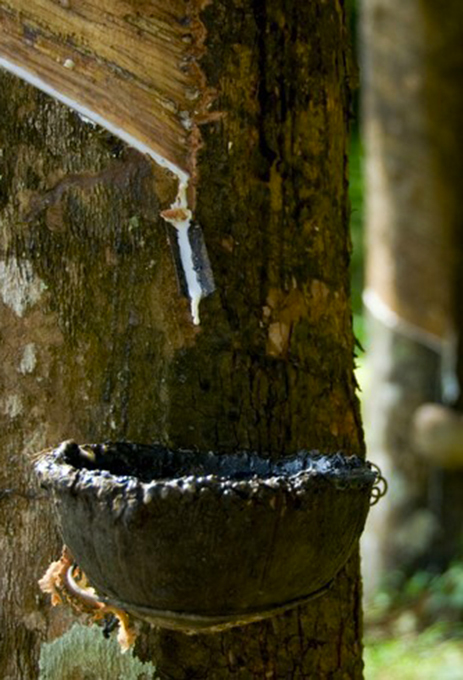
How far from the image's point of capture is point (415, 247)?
20.2 feet

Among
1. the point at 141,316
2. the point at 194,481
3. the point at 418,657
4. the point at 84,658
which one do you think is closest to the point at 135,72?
the point at 141,316

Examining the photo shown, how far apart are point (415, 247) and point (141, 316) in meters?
4.31

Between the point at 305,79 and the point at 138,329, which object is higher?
the point at 305,79

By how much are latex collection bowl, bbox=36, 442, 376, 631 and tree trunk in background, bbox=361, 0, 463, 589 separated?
453cm

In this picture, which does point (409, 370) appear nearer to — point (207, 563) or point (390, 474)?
point (390, 474)

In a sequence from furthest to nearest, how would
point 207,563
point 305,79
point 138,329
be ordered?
1. point 305,79
2. point 138,329
3. point 207,563

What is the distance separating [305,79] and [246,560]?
0.91 meters

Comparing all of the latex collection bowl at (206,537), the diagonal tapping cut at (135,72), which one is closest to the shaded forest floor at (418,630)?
the diagonal tapping cut at (135,72)

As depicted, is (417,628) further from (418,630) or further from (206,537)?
(206,537)

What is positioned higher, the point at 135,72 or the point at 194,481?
the point at 135,72

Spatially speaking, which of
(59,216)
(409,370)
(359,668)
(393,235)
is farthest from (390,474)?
(59,216)

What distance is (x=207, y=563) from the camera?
1601mm

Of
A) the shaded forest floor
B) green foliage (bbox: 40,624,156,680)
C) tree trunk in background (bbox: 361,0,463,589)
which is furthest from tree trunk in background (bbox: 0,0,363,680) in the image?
tree trunk in background (bbox: 361,0,463,589)

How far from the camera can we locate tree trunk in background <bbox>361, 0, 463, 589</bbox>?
614 cm
